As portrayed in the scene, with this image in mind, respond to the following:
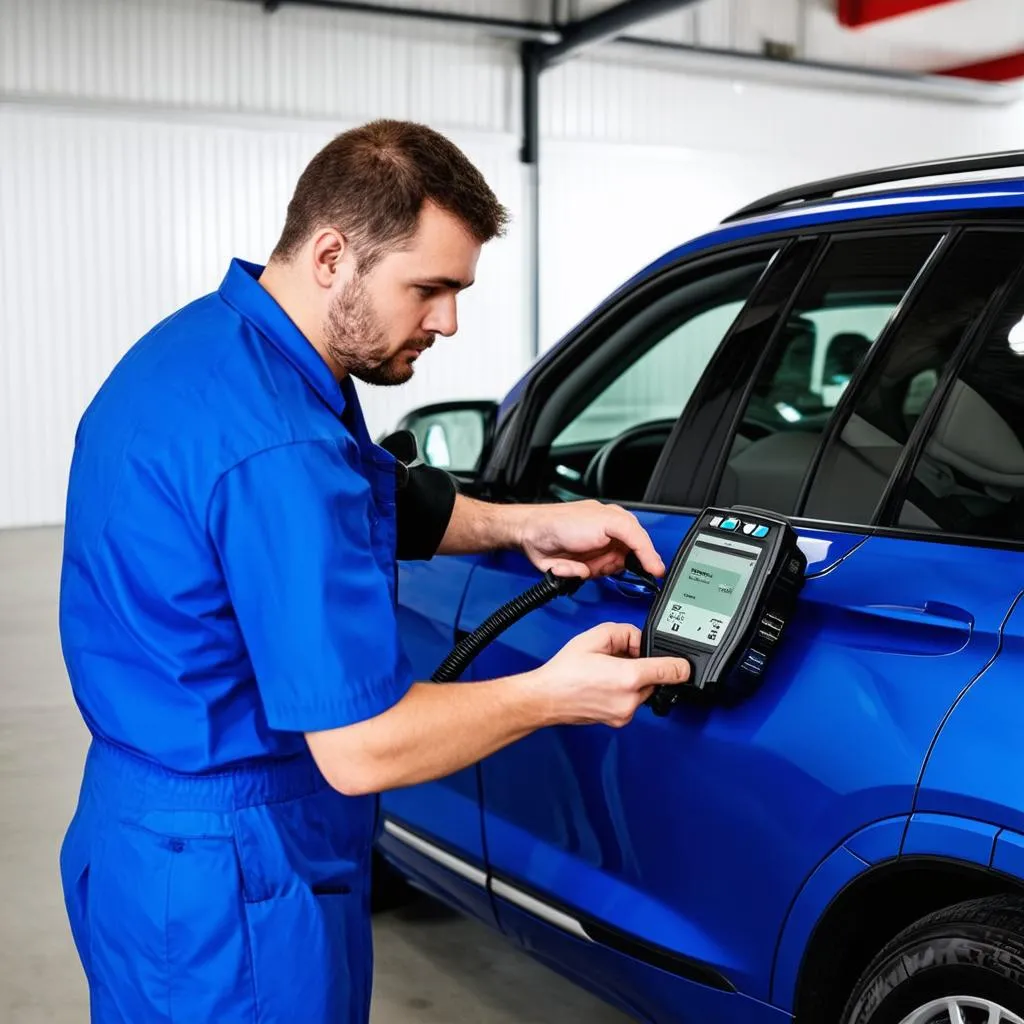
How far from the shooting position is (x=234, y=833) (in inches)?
61.9

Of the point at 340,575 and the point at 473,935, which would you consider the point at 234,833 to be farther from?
the point at 473,935

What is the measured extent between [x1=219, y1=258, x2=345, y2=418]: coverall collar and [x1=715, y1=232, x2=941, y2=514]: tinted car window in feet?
2.71

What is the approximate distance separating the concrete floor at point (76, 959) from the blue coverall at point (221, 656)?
4.36ft

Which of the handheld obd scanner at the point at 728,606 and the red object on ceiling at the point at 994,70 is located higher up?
the red object on ceiling at the point at 994,70

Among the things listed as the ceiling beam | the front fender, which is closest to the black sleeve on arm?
the front fender

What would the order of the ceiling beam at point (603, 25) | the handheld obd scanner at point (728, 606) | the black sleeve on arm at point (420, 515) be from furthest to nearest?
the ceiling beam at point (603, 25) < the black sleeve on arm at point (420, 515) < the handheld obd scanner at point (728, 606)

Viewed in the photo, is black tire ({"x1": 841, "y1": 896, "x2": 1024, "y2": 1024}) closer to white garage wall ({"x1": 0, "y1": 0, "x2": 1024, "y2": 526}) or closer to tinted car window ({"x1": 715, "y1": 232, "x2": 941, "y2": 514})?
tinted car window ({"x1": 715, "y1": 232, "x2": 941, "y2": 514})

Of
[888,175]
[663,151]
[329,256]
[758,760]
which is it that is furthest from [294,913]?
[663,151]

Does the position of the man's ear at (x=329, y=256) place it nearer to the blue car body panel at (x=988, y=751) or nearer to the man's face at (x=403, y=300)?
the man's face at (x=403, y=300)

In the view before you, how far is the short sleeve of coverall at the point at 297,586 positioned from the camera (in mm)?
1444

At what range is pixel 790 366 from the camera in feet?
8.65

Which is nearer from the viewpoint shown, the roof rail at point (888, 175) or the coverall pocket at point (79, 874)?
the coverall pocket at point (79, 874)

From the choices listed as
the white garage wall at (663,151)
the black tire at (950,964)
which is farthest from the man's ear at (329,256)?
the white garage wall at (663,151)

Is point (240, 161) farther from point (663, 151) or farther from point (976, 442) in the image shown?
point (976, 442)
